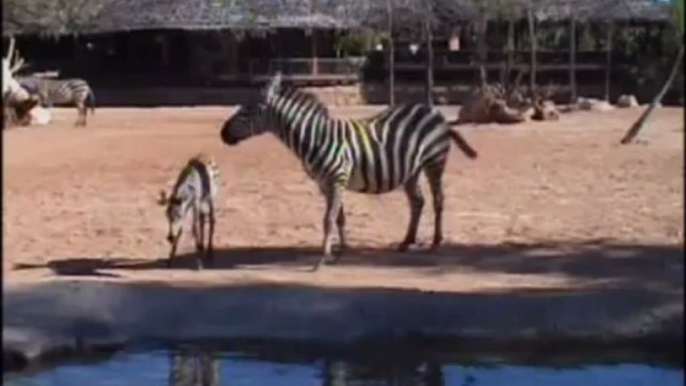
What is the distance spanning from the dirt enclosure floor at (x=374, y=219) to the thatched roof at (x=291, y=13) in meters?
18.7

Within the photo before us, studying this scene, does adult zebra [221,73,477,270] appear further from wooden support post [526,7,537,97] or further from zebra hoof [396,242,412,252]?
wooden support post [526,7,537,97]

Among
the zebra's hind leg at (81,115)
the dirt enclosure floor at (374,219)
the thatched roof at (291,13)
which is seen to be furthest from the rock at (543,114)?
the thatched roof at (291,13)

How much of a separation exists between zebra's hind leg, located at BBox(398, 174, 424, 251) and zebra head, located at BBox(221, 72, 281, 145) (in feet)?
5.16

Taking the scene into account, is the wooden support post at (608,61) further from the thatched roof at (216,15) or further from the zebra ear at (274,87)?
the zebra ear at (274,87)

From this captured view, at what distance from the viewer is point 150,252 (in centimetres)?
1446

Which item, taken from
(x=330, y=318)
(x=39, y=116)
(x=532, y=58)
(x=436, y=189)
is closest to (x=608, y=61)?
(x=532, y=58)

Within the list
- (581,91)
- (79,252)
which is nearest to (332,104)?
(581,91)

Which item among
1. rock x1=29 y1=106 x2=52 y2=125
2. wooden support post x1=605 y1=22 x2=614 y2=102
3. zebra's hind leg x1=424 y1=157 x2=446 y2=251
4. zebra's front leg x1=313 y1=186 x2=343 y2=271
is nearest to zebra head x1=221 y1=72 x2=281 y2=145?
zebra's front leg x1=313 y1=186 x2=343 y2=271

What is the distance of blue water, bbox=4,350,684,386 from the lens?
27.4 feet

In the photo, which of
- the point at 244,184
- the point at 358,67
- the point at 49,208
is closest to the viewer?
the point at 49,208

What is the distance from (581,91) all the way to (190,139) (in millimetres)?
19537

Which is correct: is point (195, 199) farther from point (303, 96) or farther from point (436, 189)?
point (436, 189)

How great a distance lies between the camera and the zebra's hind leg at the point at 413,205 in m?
14.2

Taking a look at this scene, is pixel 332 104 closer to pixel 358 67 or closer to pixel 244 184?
pixel 358 67
